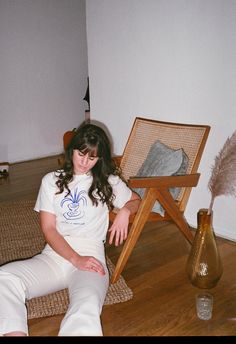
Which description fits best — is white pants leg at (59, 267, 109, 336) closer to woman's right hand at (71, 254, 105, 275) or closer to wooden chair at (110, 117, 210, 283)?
woman's right hand at (71, 254, 105, 275)

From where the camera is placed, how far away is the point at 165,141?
2537 millimetres

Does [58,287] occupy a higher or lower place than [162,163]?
lower

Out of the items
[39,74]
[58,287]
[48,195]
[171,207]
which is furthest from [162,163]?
[39,74]

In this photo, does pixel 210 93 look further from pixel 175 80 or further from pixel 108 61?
pixel 108 61

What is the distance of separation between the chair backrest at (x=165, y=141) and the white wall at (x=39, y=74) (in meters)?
2.54

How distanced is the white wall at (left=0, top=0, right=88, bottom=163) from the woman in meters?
3.34

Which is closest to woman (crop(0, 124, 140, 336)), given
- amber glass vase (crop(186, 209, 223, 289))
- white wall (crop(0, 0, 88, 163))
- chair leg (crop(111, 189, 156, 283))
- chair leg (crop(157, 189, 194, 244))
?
chair leg (crop(111, 189, 156, 283))

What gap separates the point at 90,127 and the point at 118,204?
0.41m

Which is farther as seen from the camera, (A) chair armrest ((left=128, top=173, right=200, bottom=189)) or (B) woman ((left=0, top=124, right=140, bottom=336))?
(A) chair armrest ((left=128, top=173, right=200, bottom=189))

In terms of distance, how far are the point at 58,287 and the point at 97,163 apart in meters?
0.55

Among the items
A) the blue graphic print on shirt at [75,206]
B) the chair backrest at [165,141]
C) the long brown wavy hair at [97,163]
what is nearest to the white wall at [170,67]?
the chair backrest at [165,141]

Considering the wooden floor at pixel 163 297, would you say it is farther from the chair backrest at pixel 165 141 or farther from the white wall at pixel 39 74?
the white wall at pixel 39 74

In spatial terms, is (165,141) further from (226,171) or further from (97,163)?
(97,163)

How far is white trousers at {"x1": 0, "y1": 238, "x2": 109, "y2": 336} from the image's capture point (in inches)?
48.2
